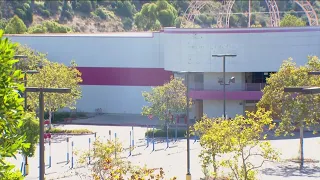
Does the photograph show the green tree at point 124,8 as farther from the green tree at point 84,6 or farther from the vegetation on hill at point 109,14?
the green tree at point 84,6

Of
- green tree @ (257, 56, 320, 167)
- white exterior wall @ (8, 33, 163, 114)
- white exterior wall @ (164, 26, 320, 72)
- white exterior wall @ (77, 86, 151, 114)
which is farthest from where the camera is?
white exterior wall @ (77, 86, 151, 114)

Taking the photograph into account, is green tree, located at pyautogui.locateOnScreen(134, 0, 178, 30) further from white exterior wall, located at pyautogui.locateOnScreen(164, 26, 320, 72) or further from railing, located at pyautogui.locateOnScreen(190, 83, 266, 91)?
white exterior wall, located at pyautogui.locateOnScreen(164, 26, 320, 72)

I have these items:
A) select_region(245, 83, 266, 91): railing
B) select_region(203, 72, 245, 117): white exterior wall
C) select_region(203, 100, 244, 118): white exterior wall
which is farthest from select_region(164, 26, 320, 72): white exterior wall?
select_region(203, 100, 244, 118): white exterior wall

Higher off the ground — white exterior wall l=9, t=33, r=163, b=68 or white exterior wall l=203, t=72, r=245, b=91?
white exterior wall l=9, t=33, r=163, b=68

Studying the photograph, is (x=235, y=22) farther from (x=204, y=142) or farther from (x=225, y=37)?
(x=204, y=142)

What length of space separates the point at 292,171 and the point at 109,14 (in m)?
106

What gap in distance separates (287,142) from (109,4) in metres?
104

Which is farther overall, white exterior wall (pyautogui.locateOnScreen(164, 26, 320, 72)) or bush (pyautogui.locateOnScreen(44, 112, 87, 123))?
bush (pyautogui.locateOnScreen(44, 112, 87, 123))

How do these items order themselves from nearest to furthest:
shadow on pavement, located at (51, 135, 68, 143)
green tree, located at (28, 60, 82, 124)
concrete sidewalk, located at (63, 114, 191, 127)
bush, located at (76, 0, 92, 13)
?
shadow on pavement, located at (51, 135, 68, 143) < green tree, located at (28, 60, 82, 124) < concrete sidewalk, located at (63, 114, 191, 127) < bush, located at (76, 0, 92, 13)

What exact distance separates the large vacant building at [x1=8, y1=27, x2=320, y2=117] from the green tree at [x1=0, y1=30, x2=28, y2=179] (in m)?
42.5

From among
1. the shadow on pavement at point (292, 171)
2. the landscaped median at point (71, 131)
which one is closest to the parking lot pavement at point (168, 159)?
the shadow on pavement at point (292, 171)

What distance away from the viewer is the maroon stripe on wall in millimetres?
61031

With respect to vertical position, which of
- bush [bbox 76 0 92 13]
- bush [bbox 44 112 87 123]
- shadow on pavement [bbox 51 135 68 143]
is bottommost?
shadow on pavement [bbox 51 135 68 143]

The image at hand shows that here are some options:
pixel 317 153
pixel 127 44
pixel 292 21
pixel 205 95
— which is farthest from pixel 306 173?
pixel 292 21
